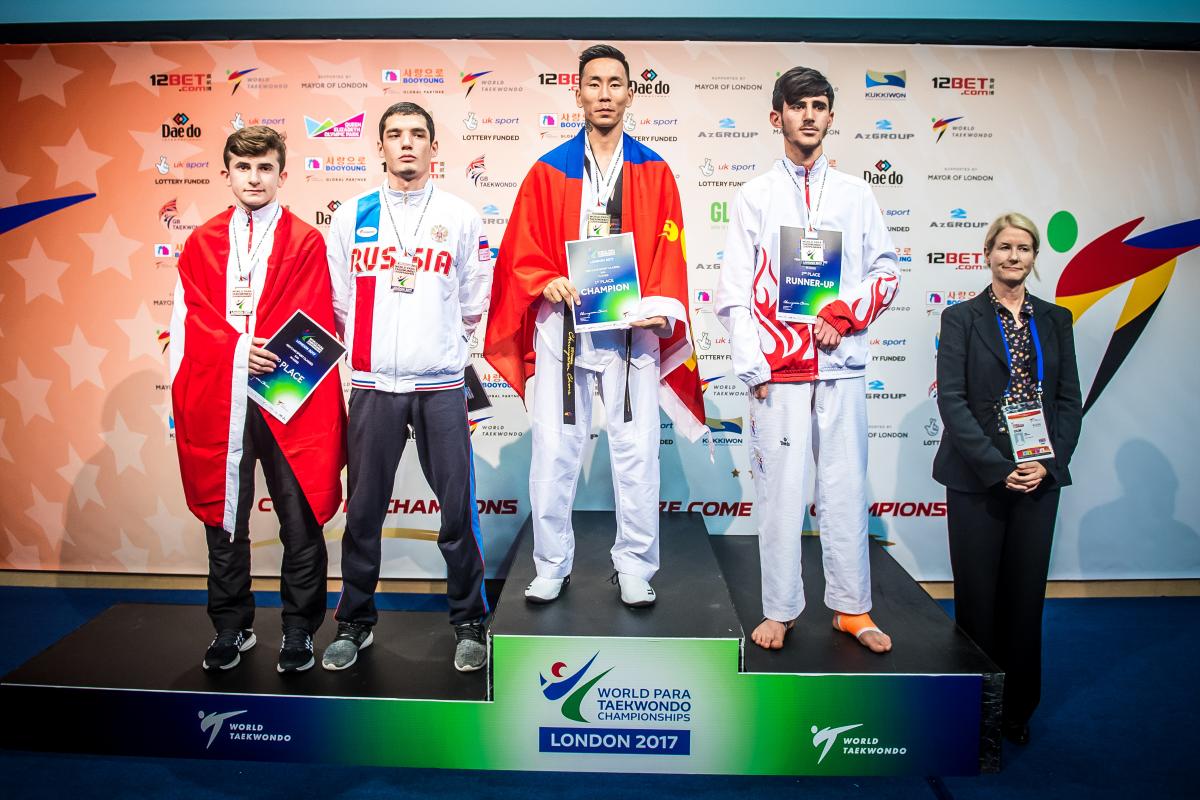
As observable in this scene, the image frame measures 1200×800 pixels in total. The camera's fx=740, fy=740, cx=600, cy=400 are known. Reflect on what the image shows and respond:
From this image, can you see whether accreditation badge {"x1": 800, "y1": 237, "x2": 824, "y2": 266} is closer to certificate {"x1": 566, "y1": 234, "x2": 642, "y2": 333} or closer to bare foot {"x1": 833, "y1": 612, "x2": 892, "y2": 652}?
certificate {"x1": 566, "y1": 234, "x2": 642, "y2": 333}

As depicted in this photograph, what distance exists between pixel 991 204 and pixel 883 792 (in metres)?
2.76

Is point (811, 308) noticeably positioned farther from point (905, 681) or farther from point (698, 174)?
point (698, 174)

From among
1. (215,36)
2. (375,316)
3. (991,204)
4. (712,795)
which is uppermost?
(215,36)

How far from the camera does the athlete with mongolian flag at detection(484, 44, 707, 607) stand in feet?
7.96

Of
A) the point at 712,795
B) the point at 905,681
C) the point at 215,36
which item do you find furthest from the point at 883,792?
the point at 215,36

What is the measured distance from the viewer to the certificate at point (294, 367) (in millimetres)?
2420

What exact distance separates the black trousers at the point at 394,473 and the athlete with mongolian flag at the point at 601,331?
0.76 ft

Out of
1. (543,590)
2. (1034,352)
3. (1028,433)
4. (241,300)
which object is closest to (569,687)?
(543,590)

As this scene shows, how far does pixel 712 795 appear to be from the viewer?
2.31m

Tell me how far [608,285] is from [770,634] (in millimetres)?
1274

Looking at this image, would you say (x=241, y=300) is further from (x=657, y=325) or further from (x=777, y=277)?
(x=777, y=277)

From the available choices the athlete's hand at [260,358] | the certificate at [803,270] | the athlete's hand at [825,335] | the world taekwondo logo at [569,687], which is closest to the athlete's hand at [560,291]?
the certificate at [803,270]

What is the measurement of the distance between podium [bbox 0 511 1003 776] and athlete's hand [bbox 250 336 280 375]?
3.38 feet

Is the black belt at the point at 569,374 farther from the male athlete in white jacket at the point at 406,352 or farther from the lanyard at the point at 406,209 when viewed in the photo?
the lanyard at the point at 406,209
